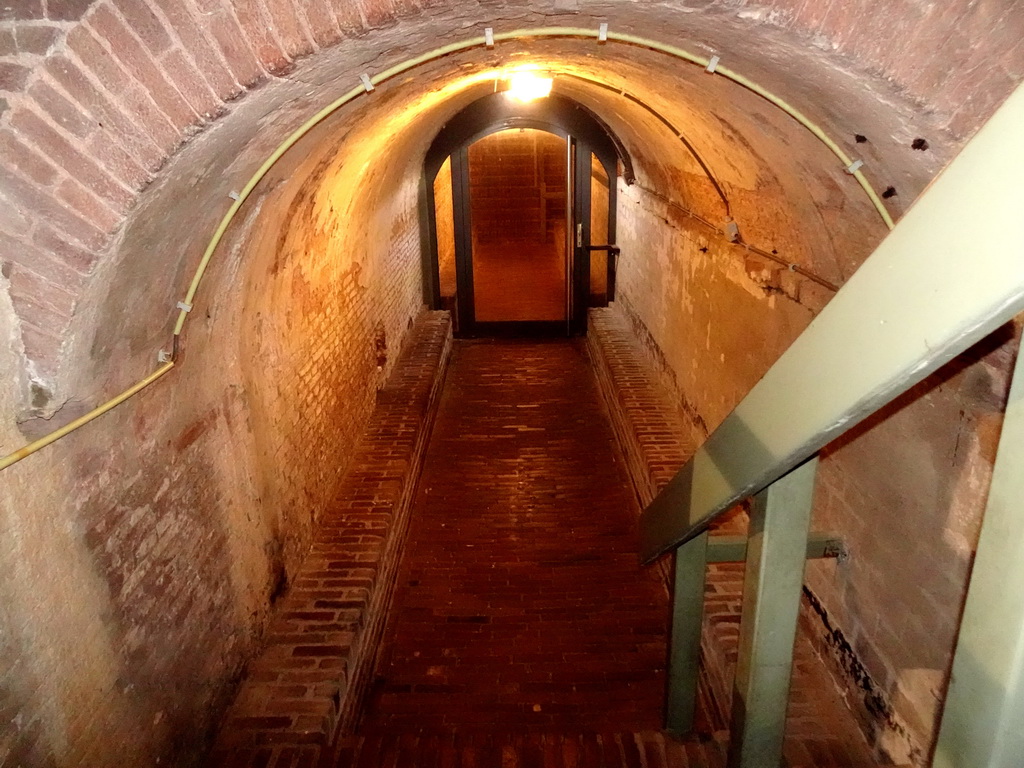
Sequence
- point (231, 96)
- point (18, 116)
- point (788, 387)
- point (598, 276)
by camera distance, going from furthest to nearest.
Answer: point (598, 276)
point (231, 96)
point (18, 116)
point (788, 387)

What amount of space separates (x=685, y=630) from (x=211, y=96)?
105 inches

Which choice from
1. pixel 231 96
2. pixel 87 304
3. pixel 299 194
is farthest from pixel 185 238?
pixel 299 194

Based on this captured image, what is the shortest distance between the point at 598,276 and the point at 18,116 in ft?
30.5

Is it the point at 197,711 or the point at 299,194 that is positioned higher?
the point at 299,194

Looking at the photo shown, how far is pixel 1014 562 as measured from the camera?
0.98 m

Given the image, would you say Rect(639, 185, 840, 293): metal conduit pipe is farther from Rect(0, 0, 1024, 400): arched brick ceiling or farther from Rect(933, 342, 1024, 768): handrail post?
Rect(933, 342, 1024, 768): handrail post

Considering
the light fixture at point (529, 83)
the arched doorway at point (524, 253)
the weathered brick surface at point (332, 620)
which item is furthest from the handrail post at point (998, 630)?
the arched doorway at point (524, 253)

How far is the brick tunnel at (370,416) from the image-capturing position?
194cm

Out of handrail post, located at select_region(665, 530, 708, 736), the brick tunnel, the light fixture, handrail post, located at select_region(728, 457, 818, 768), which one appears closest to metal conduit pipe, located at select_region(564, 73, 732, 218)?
the brick tunnel

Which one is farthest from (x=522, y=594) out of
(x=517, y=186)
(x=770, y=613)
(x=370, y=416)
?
(x=517, y=186)

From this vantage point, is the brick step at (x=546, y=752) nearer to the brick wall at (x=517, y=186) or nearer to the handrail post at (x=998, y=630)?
the handrail post at (x=998, y=630)

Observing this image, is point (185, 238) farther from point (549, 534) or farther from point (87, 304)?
point (549, 534)

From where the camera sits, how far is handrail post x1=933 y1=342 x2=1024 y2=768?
0.99 meters

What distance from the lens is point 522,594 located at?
16.1ft
